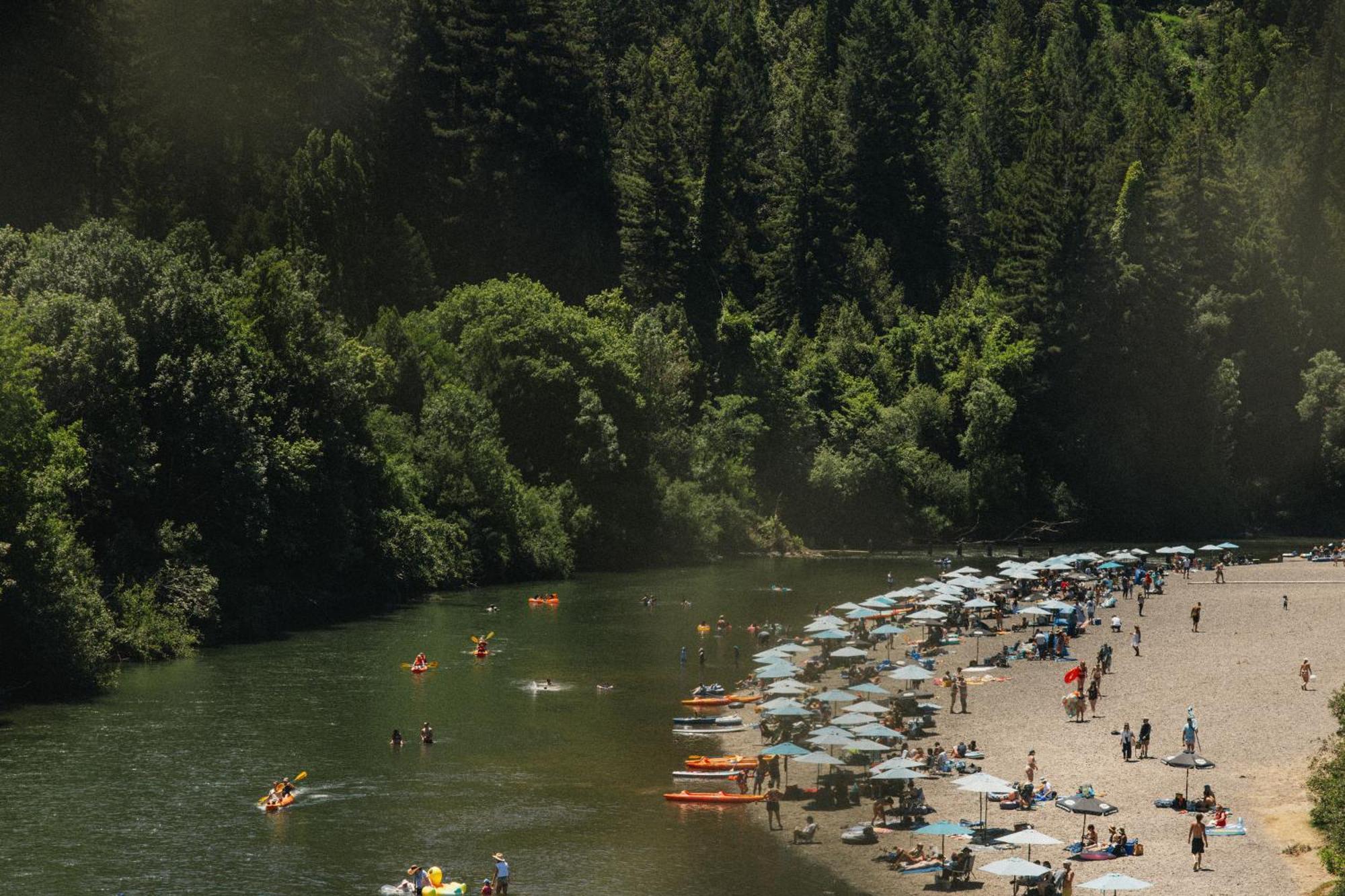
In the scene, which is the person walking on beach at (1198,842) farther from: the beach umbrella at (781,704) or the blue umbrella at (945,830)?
the beach umbrella at (781,704)

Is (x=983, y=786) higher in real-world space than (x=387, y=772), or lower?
higher

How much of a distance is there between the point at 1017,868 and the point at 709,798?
45.4 ft

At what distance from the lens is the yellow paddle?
52.5 meters

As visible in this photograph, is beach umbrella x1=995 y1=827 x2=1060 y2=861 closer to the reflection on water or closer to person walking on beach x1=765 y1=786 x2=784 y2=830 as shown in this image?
the reflection on water

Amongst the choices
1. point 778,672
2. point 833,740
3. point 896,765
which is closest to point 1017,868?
point 896,765

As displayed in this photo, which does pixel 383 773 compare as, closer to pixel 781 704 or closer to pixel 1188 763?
pixel 781 704

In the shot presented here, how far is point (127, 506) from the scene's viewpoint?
260 feet

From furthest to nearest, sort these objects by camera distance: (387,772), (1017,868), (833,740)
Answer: (387,772) < (833,740) < (1017,868)

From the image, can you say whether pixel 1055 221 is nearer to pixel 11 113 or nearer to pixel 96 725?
pixel 11 113

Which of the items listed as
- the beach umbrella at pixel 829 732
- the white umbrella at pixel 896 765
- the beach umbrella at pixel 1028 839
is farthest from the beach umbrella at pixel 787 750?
the beach umbrella at pixel 1028 839

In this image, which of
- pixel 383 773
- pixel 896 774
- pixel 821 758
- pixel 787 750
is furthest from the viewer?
pixel 383 773

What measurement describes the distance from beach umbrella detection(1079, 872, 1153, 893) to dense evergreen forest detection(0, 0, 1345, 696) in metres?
44.1

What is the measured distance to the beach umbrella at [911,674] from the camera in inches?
2539

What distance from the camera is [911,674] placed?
6475cm
